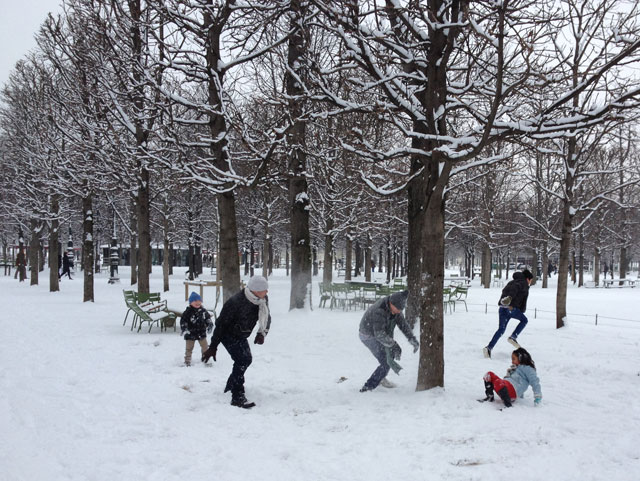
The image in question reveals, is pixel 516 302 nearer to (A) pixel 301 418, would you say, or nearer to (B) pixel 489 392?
(B) pixel 489 392

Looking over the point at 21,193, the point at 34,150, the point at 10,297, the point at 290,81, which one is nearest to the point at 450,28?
the point at 290,81

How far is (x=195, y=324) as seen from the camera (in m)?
8.09

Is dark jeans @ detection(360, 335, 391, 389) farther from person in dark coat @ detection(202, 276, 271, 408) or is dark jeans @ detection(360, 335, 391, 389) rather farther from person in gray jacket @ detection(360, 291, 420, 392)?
person in dark coat @ detection(202, 276, 271, 408)

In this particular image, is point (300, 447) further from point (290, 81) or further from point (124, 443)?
point (290, 81)

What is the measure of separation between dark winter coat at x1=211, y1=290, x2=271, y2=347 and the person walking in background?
3.07 meters

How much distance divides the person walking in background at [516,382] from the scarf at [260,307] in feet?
9.37

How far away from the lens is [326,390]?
6664 mm

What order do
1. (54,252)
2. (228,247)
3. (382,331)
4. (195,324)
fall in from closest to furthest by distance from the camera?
(382,331), (195,324), (228,247), (54,252)

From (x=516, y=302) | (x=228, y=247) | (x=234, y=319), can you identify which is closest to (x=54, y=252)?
(x=228, y=247)

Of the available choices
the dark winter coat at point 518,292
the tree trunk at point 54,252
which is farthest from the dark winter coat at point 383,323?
the tree trunk at point 54,252

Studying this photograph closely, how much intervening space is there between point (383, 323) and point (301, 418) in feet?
5.68

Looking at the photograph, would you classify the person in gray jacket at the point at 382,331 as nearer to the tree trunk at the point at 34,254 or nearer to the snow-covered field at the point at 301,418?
the snow-covered field at the point at 301,418

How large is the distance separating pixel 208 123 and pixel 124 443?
308 inches

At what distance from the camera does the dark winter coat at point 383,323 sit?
21.0 ft
